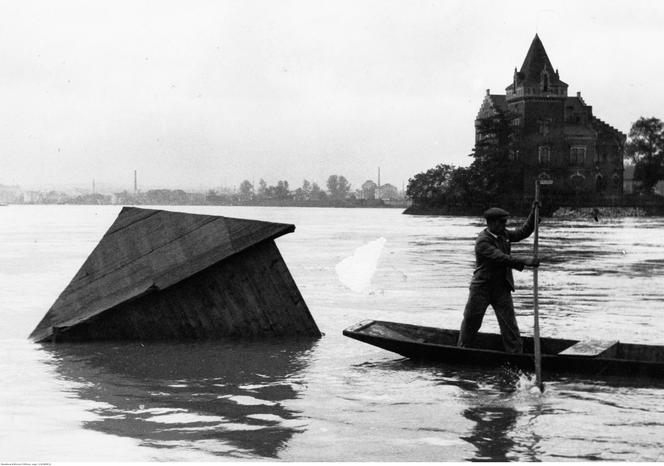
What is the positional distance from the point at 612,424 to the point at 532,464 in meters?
2.10

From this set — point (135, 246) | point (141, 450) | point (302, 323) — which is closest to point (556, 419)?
point (141, 450)

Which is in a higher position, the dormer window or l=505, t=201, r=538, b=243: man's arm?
the dormer window

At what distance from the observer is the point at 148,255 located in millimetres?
14961

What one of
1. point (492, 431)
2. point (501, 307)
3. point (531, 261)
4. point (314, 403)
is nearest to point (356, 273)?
point (501, 307)

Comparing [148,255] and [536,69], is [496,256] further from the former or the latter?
[536,69]

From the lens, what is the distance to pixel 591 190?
111 meters

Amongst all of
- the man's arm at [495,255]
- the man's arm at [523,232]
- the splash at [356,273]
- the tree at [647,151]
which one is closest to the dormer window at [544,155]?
the tree at [647,151]

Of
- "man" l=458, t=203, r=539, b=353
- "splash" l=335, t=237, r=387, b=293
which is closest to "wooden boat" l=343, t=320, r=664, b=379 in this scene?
"man" l=458, t=203, r=539, b=353

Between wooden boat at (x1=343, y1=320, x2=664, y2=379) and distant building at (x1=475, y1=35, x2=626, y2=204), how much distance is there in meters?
97.3

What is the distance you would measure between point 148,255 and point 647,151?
399 feet

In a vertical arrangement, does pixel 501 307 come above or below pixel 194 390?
above

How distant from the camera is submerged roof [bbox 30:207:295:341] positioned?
14.4m

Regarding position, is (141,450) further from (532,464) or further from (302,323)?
(302,323)

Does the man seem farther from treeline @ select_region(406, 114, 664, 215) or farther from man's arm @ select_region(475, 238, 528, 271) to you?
treeline @ select_region(406, 114, 664, 215)
